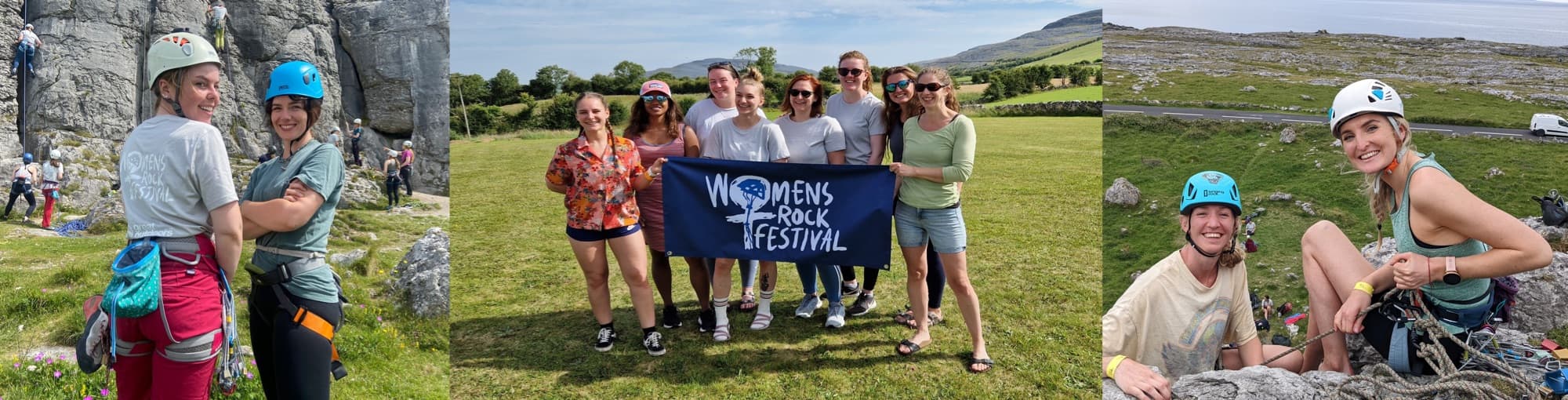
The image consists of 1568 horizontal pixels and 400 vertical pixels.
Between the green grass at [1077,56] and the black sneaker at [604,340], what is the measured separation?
1306 inches

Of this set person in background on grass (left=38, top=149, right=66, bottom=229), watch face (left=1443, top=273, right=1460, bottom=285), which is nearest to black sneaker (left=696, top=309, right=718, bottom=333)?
watch face (left=1443, top=273, right=1460, bottom=285)

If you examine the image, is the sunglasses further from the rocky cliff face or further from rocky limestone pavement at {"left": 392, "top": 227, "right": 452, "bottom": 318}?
the rocky cliff face

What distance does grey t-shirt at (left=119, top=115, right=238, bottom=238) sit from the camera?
2.48 metres

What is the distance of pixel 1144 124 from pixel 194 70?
9.21 m

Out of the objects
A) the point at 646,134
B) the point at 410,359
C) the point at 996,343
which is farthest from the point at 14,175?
the point at 996,343

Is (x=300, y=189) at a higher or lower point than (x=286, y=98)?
lower

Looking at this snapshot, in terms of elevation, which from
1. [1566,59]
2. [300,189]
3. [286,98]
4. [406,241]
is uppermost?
[1566,59]

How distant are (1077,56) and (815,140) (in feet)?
116

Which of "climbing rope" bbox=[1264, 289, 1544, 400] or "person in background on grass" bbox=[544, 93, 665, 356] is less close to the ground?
"person in background on grass" bbox=[544, 93, 665, 356]

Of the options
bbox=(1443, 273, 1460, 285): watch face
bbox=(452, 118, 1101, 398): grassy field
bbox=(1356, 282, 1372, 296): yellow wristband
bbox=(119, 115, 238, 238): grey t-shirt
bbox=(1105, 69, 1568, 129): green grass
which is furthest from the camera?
bbox=(1105, 69, 1568, 129): green grass

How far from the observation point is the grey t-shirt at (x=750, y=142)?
4.65 meters

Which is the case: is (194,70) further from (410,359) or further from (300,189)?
(410,359)

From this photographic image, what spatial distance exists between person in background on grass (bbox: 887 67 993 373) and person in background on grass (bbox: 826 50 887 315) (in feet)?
1.49

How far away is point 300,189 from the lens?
2672 millimetres
